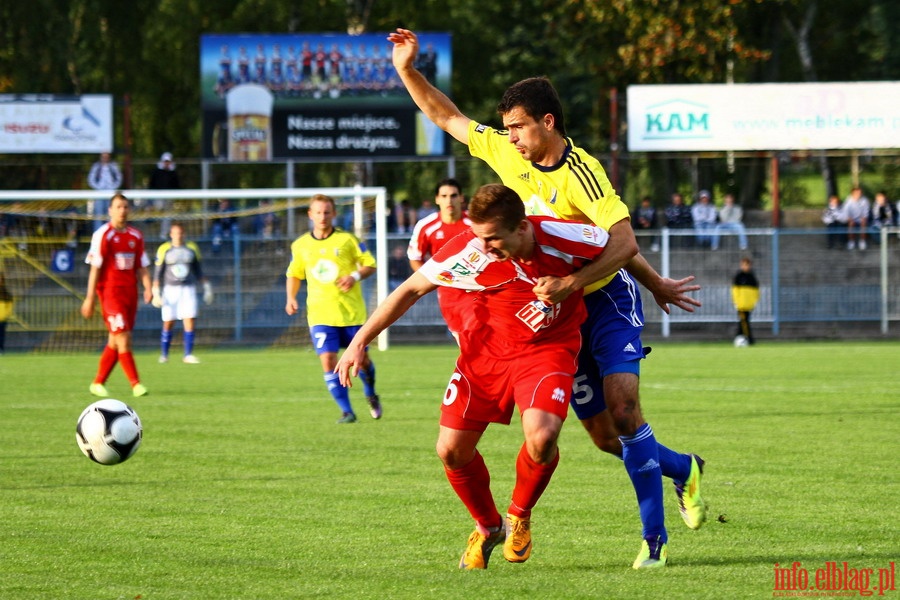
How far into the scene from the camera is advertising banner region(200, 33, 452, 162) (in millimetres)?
28547

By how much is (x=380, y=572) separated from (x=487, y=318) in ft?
3.72

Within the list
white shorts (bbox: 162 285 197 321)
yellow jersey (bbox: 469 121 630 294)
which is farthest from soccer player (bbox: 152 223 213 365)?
yellow jersey (bbox: 469 121 630 294)

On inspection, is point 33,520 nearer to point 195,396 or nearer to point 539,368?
point 539,368

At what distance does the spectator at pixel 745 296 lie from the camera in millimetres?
23391

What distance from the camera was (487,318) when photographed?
5609mm

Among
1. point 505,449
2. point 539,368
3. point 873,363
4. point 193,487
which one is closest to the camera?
point 539,368

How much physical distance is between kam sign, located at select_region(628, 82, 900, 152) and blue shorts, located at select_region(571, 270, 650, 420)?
73.8 ft

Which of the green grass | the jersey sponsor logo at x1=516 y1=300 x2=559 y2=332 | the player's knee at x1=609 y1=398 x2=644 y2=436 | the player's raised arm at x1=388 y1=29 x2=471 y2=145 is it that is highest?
the player's raised arm at x1=388 y1=29 x2=471 y2=145

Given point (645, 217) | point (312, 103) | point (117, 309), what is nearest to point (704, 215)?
point (645, 217)

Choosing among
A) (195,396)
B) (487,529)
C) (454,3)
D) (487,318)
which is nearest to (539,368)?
(487,318)

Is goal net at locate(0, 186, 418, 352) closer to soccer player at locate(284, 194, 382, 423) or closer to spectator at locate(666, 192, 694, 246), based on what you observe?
spectator at locate(666, 192, 694, 246)

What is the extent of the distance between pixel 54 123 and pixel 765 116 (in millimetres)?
15086

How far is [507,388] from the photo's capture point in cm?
553

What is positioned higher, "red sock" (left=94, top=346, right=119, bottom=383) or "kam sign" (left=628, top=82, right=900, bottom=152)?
"kam sign" (left=628, top=82, right=900, bottom=152)
